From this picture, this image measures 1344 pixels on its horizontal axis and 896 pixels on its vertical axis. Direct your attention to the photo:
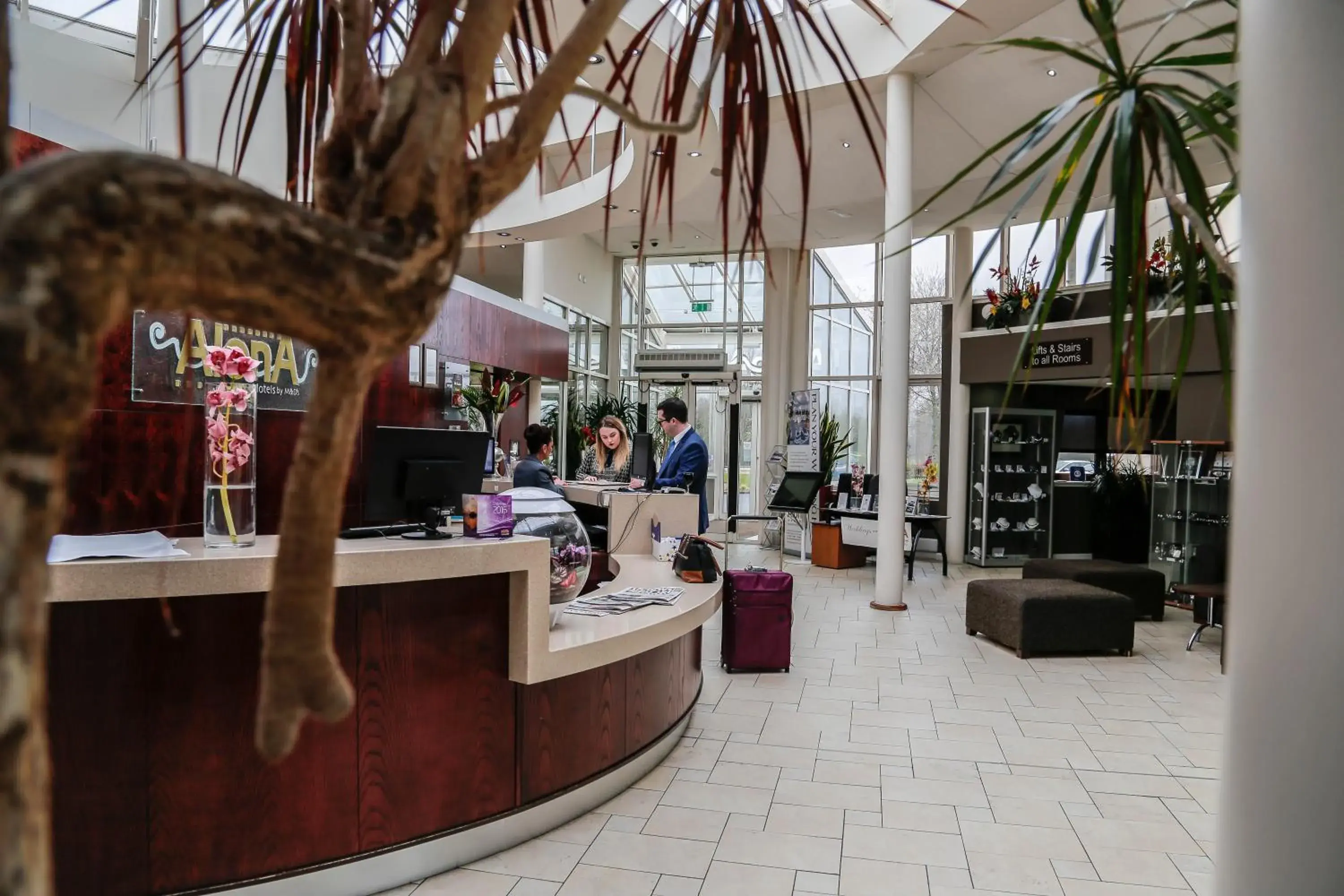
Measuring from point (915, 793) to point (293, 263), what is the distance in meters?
3.85

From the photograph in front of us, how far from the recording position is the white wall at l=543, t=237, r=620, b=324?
13070 millimetres

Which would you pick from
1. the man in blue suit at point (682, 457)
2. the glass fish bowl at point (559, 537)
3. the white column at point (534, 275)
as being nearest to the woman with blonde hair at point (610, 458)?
the man in blue suit at point (682, 457)

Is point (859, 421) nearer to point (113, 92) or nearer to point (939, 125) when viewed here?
point (939, 125)

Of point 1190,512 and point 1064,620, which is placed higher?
point 1190,512

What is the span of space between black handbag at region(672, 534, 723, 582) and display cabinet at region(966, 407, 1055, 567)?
753 cm

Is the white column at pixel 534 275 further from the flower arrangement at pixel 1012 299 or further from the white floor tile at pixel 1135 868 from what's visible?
the white floor tile at pixel 1135 868

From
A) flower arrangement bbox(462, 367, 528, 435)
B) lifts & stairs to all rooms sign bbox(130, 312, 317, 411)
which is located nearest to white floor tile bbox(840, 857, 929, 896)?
lifts & stairs to all rooms sign bbox(130, 312, 317, 411)

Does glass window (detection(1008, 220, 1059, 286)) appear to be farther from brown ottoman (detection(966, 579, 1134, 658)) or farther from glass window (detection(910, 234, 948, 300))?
brown ottoman (detection(966, 579, 1134, 658))

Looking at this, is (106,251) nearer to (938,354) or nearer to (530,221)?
(530,221)

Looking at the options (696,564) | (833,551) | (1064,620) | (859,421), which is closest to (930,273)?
(859,421)

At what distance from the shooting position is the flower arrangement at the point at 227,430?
2742mm

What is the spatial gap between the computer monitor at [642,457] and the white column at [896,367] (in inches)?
85.2

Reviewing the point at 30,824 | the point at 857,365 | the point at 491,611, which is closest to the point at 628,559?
the point at 491,611

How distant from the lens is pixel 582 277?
14.2 m
